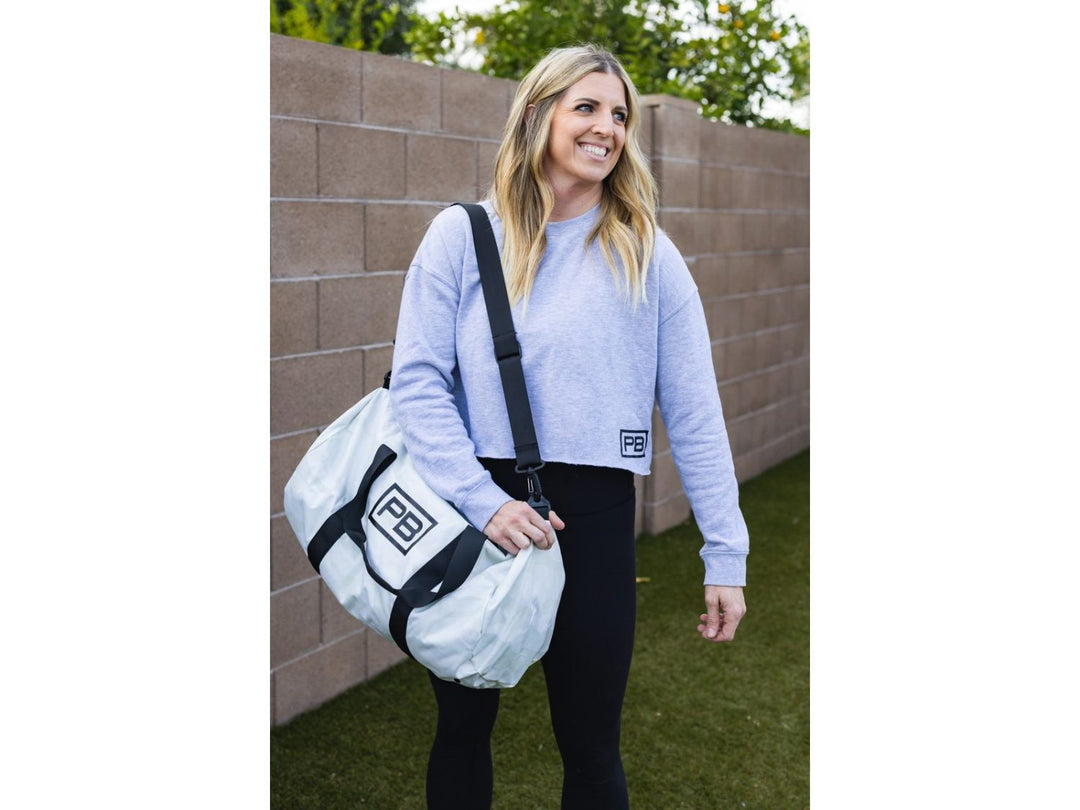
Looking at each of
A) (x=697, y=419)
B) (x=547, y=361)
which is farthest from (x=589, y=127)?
(x=697, y=419)

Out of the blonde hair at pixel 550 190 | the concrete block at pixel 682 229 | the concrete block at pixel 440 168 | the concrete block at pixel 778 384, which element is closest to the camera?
the blonde hair at pixel 550 190

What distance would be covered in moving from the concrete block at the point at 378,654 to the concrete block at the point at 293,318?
99 centimetres

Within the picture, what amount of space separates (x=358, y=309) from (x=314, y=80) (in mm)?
676

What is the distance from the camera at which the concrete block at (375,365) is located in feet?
11.2

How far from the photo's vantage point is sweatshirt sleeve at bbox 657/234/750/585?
198 centimetres

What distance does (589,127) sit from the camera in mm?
1936

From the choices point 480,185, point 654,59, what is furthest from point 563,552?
point 654,59

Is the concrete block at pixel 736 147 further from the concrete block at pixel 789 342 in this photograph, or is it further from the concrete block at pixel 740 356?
the concrete block at pixel 789 342

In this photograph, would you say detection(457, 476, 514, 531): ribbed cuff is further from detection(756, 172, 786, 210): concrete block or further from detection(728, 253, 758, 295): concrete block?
detection(756, 172, 786, 210): concrete block

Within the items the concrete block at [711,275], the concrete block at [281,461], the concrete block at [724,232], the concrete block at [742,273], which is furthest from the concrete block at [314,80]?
the concrete block at [742,273]

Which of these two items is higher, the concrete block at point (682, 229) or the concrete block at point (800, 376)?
the concrete block at point (682, 229)

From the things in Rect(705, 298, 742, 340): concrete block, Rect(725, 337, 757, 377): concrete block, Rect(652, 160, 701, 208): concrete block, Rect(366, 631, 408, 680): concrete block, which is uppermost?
Rect(652, 160, 701, 208): concrete block

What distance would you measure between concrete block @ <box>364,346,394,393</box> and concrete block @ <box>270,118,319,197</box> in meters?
0.56

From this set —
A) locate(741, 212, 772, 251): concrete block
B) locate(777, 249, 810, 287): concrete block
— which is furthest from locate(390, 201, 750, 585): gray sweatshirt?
locate(777, 249, 810, 287): concrete block
